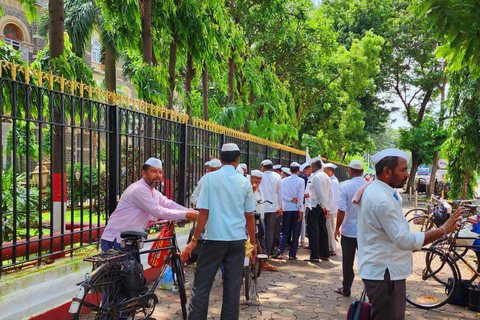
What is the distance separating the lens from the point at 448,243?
20.1ft

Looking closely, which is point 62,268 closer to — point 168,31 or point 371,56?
point 168,31

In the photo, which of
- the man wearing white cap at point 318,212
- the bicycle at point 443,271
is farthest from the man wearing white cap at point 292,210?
the bicycle at point 443,271

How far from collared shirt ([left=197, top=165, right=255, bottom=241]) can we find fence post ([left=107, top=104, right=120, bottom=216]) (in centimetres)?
202

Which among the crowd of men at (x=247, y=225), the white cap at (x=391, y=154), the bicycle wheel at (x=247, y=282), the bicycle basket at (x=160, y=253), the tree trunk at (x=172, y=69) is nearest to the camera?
the crowd of men at (x=247, y=225)

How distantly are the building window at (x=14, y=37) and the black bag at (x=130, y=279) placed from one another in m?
24.0

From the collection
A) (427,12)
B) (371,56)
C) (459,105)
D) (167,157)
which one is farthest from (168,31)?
(371,56)

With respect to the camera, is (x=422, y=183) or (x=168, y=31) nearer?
(x=168, y=31)

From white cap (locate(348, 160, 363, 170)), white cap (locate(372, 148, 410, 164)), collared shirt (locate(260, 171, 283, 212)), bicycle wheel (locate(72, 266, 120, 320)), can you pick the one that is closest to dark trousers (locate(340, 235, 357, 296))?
white cap (locate(348, 160, 363, 170))

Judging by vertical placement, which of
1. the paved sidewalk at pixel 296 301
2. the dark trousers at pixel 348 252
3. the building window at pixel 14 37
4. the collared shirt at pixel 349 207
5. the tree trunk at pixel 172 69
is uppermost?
the building window at pixel 14 37

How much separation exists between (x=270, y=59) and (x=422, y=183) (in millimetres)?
24480

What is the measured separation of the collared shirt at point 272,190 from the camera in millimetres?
8548

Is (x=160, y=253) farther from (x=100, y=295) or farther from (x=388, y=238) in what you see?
(x=388, y=238)

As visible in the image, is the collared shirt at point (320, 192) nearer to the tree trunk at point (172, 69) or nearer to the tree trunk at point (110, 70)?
the tree trunk at point (172, 69)

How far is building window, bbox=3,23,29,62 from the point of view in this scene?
2488 centimetres
